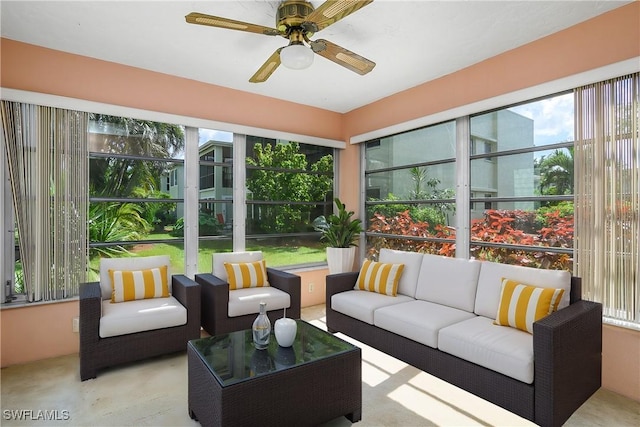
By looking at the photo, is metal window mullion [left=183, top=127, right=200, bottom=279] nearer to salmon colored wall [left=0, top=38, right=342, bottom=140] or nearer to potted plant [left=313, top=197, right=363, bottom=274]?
salmon colored wall [left=0, top=38, right=342, bottom=140]

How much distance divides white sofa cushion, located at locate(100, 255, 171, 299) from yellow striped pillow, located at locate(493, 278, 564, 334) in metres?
3.23

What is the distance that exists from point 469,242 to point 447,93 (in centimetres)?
171

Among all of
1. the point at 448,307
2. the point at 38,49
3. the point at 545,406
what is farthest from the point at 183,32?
the point at 545,406

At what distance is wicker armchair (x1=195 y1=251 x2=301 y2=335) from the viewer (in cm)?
346

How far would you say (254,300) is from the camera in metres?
3.63

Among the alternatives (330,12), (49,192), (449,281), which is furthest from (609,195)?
(49,192)

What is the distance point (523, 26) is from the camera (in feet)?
9.71

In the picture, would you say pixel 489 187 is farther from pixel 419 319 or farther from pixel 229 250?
pixel 229 250

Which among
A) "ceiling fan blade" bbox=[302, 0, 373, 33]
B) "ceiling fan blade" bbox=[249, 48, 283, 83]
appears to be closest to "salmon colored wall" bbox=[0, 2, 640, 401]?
"ceiling fan blade" bbox=[249, 48, 283, 83]

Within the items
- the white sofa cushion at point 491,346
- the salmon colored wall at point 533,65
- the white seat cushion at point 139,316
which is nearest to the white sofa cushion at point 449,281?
the white sofa cushion at point 491,346

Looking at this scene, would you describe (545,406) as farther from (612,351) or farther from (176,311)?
(176,311)

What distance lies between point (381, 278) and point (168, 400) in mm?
2239

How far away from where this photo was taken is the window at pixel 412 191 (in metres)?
4.17

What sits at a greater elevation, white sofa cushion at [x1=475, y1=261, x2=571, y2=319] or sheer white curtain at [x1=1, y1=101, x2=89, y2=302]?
sheer white curtain at [x1=1, y1=101, x2=89, y2=302]
